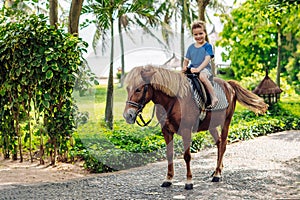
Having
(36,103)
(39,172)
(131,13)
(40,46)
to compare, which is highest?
(131,13)

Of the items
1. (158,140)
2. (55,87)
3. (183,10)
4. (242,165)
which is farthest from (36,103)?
(183,10)

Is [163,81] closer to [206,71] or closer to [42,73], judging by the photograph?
[206,71]

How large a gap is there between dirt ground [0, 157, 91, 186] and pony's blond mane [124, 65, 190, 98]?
2310 mm

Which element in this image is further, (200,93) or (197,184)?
(197,184)

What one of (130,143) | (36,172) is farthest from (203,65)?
(36,172)

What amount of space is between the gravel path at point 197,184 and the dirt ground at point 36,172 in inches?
16.1

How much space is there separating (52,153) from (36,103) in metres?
0.94

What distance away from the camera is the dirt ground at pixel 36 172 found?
21.7 ft

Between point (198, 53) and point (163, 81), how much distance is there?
0.73 metres

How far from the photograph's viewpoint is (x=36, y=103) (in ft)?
23.8

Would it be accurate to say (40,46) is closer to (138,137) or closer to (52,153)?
(52,153)

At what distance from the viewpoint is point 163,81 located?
5168 millimetres

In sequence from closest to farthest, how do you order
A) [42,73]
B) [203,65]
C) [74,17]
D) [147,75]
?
[147,75], [203,65], [42,73], [74,17]

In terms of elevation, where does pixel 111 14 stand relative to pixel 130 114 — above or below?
above
